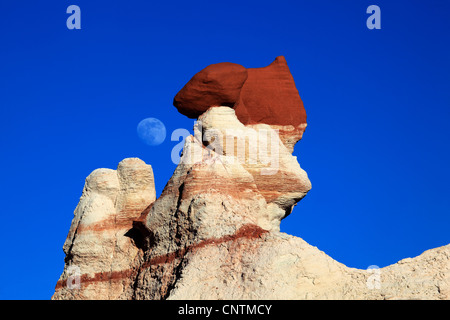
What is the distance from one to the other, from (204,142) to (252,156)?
62.1 inches

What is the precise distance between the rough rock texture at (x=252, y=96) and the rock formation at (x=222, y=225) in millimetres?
35

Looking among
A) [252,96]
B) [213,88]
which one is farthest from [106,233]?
[252,96]

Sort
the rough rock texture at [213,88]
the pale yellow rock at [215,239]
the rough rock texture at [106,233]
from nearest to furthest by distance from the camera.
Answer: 1. the pale yellow rock at [215,239]
2. the rough rock texture at [106,233]
3. the rough rock texture at [213,88]

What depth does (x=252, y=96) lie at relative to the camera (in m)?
25.7

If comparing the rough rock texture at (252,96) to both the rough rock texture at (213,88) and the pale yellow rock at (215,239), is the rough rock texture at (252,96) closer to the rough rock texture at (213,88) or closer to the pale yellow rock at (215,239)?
the rough rock texture at (213,88)

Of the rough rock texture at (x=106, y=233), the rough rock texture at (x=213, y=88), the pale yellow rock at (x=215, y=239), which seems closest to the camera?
the pale yellow rock at (x=215, y=239)

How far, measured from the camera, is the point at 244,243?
20.0m

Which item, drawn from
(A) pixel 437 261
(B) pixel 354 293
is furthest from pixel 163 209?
(A) pixel 437 261

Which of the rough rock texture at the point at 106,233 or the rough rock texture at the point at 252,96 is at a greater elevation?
the rough rock texture at the point at 252,96

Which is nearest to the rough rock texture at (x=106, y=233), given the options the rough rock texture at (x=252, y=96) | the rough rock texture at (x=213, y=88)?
the rough rock texture at (x=213, y=88)

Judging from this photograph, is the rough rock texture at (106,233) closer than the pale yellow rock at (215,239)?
No

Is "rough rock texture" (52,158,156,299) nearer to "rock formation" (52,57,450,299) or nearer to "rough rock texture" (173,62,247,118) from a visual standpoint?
"rock formation" (52,57,450,299)

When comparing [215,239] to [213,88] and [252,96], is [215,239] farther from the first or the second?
[252,96]

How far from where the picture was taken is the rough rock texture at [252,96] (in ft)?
79.3
